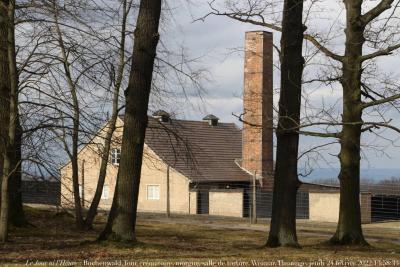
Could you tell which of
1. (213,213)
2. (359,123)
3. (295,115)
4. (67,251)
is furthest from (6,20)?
(213,213)

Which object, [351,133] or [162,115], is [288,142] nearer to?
[351,133]

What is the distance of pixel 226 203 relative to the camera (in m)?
41.9

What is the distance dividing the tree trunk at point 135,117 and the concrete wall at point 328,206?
2482 cm

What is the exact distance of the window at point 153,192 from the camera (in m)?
47.7

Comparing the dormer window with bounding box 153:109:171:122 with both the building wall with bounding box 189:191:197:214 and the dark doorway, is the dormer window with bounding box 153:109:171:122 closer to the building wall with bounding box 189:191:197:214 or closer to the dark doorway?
the dark doorway

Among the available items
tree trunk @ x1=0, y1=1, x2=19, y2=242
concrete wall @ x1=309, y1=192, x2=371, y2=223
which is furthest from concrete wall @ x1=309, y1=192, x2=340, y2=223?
tree trunk @ x1=0, y1=1, x2=19, y2=242

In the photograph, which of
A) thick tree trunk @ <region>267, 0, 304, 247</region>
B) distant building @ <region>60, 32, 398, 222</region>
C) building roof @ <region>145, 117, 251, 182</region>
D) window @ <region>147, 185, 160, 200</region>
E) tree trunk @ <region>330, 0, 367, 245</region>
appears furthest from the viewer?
window @ <region>147, 185, 160, 200</region>

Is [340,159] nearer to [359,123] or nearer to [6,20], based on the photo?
[359,123]

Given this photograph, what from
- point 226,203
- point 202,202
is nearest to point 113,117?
point 226,203

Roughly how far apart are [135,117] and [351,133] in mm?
6554

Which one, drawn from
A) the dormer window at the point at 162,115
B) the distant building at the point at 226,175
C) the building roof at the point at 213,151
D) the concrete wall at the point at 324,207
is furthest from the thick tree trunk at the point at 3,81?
the building roof at the point at 213,151

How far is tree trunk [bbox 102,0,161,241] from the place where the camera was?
12.7 m

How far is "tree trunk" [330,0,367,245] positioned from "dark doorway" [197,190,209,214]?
26785 mm

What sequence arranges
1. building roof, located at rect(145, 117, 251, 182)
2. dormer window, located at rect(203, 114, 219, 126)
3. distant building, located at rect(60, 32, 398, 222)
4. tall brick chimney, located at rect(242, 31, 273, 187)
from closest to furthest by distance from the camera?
1. distant building, located at rect(60, 32, 398, 222)
2. building roof, located at rect(145, 117, 251, 182)
3. tall brick chimney, located at rect(242, 31, 273, 187)
4. dormer window, located at rect(203, 114, 219, 126)
